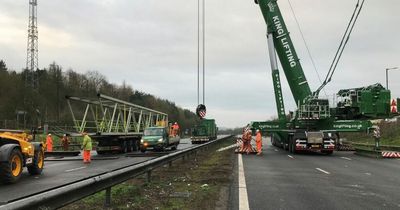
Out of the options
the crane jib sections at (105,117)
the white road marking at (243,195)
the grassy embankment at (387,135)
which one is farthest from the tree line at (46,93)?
the grassy embankment at (387,135)

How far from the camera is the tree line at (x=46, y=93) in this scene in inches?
2504

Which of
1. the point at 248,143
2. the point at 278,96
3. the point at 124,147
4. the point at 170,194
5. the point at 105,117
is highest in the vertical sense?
the point at 278,96

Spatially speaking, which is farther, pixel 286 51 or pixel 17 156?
pixel 286 51

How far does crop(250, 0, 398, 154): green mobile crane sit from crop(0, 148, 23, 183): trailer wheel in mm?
19092

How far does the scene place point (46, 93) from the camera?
82.8 meters

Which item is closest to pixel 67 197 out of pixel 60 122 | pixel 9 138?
pixel 9 138

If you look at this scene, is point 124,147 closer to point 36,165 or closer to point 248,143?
point 248,143

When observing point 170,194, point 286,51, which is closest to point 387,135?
point 286,51

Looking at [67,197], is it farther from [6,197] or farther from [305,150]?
[305,150]

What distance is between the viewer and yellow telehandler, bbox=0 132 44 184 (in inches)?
527

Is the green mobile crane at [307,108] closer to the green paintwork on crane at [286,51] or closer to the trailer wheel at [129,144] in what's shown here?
the green paintwork on crane at [286,51]

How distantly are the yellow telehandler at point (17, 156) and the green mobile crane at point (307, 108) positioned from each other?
1770 cm

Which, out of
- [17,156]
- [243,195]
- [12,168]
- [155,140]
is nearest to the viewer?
[243,195]

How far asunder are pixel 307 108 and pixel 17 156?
2033 centimetres
